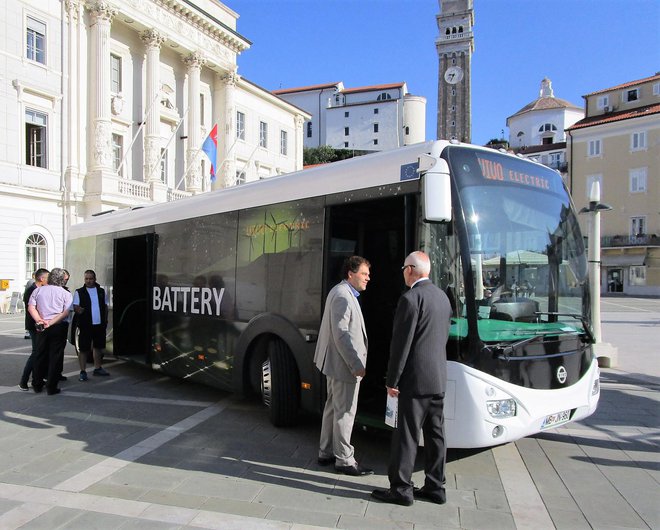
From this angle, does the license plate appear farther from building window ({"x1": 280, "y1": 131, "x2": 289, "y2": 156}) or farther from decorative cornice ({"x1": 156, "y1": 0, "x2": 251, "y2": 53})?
building window ({"x1": 280, "y1": 131, "x2": 289, "y2": 156})

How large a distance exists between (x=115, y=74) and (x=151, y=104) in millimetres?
2540

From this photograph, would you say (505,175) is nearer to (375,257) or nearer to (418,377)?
(375,257)

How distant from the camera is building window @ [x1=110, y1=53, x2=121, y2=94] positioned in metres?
29.5

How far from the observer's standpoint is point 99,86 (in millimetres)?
27266

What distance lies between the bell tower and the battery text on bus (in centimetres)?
8310

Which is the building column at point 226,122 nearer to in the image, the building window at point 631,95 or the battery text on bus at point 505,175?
the battery text on bus at point 505,175

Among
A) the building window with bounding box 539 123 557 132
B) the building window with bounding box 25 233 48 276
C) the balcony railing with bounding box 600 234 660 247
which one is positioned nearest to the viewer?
the building window with bounding box 25 233 48 276

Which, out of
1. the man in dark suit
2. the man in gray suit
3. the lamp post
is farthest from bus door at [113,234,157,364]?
the lamp post

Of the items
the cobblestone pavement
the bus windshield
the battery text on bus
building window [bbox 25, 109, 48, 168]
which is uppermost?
building window [bbox 25, 109, 48, 168]

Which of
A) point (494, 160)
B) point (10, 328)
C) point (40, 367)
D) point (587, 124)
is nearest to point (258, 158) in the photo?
point (10, 328)

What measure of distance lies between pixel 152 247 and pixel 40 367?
240 cm

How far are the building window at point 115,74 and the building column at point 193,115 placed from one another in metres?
5.08

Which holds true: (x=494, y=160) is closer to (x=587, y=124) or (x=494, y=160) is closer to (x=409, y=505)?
(x=409, y=505)

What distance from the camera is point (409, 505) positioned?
13.1 feet
